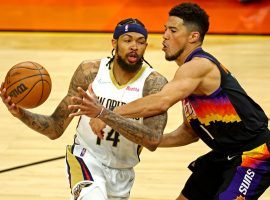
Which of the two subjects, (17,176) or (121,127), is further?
(17,176)

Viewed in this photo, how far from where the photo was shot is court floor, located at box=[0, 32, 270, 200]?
791 cm

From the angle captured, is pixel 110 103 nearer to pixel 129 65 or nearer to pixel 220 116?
pixel 129 65

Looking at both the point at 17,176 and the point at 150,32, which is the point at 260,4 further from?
the point at 17,176

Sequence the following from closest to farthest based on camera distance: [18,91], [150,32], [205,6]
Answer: [18,91] < [150,32] < [205,6]

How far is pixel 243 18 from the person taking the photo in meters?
14.2

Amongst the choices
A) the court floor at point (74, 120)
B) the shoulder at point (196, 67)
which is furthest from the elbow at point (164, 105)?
the court floor at point (74, 120)

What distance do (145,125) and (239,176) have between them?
867 millimetres

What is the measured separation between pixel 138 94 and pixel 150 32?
24.6 ft

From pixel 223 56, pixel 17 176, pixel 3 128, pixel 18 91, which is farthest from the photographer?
pixel 223 56

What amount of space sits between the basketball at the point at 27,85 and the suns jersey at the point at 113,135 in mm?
459

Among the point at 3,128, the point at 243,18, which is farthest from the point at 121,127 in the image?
the point at 243,18

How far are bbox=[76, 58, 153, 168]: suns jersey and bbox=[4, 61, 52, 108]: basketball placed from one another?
46cm

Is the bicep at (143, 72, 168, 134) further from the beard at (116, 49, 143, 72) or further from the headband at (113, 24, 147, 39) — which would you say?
the headband at (113, 24, 147, 39)

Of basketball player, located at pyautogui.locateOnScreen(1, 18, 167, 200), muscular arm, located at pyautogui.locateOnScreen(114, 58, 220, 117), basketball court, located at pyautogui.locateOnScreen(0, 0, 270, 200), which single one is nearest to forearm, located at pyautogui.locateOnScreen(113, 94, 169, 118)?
muscular arm, located at pyautogui.locateOnScreen(114, 58, 220, 117)
